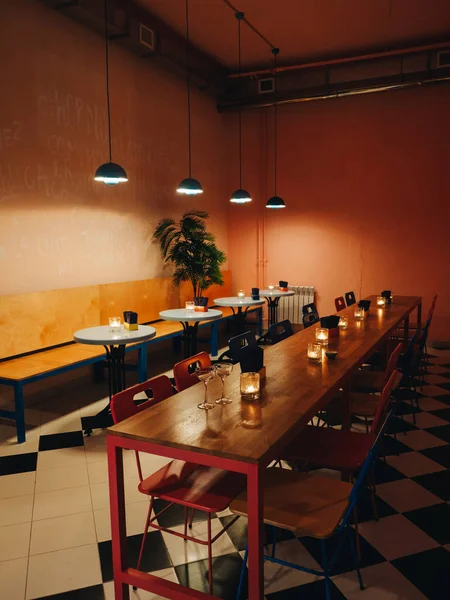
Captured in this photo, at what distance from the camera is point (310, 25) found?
634cm

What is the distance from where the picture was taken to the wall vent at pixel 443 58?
700 cm

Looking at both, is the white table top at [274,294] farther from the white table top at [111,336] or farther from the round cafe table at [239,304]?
the white table top at [111,336]

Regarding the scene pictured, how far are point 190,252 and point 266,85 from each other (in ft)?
10.7

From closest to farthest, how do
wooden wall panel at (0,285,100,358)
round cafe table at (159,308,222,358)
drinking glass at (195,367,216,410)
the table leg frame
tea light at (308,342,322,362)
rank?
the table leg frame, drinking glass at (195,367,216,410), tea light at (308,342,322,362), wooden wall panel at (0,285,100,358), round cafe table at (159,308,222,358)

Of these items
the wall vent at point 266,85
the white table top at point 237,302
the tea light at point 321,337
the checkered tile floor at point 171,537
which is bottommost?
the checkered tile floor at point 171,537

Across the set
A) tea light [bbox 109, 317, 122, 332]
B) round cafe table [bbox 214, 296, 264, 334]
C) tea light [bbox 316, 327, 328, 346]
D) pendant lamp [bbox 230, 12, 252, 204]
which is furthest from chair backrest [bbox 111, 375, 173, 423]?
pendant lamp [bbox 230, 12, 252, 204]

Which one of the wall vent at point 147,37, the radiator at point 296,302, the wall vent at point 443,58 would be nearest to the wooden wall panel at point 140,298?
the radiator at point 296,302

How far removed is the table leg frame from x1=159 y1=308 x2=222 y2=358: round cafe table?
302cm

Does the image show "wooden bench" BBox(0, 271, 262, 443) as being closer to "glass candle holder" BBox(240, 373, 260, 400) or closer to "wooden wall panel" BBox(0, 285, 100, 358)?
"wooden wall panel" BBox(0, 285, 100, 358)

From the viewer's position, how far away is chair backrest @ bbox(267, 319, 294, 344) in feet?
13.8

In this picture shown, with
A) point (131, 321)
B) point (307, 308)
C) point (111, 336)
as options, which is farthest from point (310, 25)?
point (111, 336)

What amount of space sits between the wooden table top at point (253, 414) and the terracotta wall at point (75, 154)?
9.72ft

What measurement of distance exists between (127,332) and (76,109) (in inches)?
107

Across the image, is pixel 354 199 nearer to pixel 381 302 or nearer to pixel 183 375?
pixel 381 302
